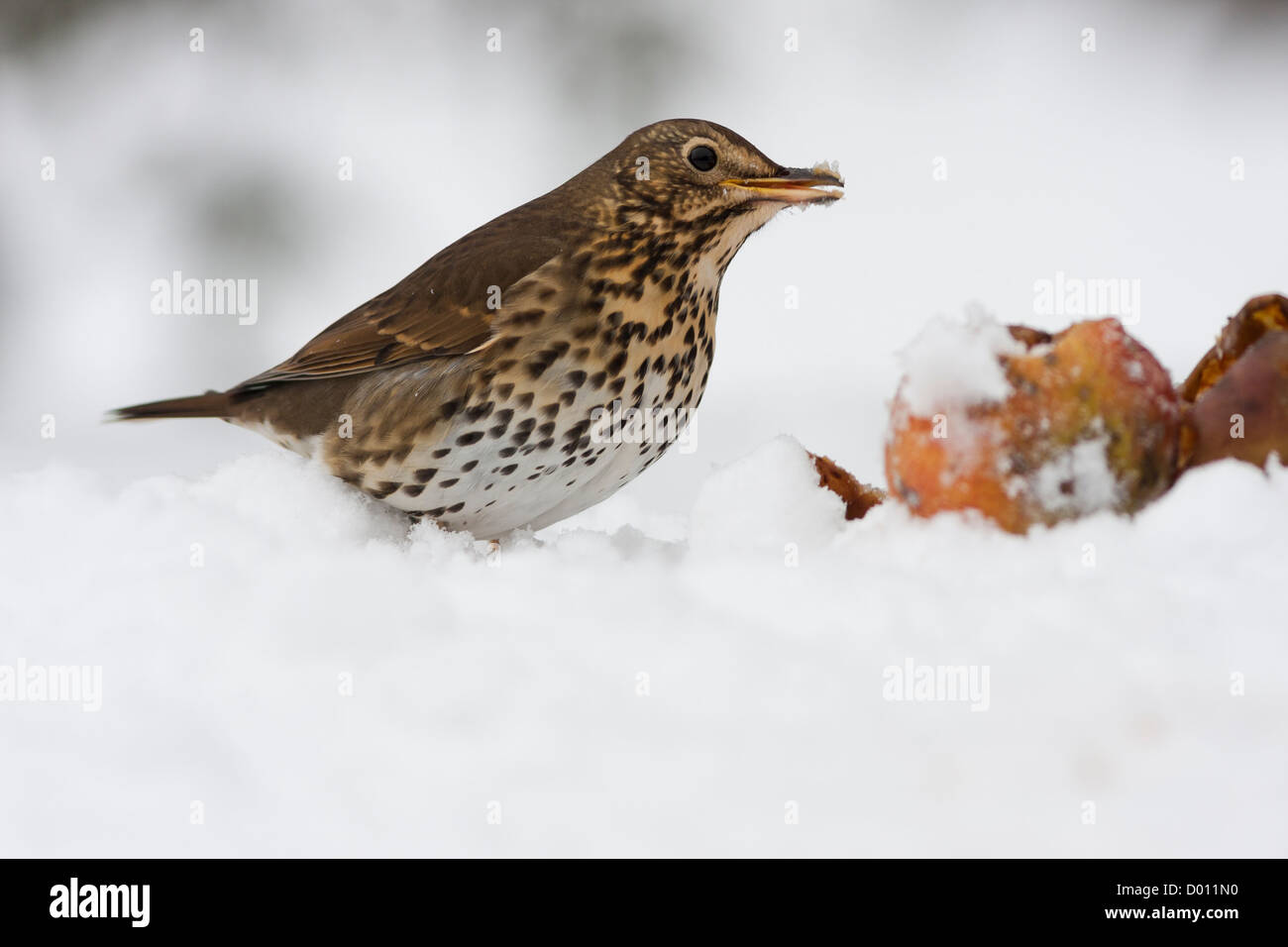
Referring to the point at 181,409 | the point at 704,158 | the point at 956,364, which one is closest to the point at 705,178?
the point at 704,158

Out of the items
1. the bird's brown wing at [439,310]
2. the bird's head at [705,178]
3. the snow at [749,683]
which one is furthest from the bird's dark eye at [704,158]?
the snow at [749,683]

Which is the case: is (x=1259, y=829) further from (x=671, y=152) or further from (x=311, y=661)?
(x=671, y=152)

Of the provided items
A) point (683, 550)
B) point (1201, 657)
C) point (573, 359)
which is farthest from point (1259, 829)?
point (573, 359)

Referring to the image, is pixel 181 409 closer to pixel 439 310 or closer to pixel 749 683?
pixel 439 310

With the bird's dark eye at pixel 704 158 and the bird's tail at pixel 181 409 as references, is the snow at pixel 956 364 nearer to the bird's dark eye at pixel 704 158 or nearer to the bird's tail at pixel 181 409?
the bird's dark eye at pixel 704 158

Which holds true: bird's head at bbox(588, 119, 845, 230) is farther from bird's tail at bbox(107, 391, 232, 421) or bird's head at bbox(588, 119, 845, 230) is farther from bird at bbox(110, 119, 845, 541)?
bird's tail at bbox(107, 391, 232, 421)

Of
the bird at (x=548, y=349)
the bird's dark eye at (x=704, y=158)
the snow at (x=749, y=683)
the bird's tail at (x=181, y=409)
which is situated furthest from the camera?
the bird's tail at (x=181, y=409)
